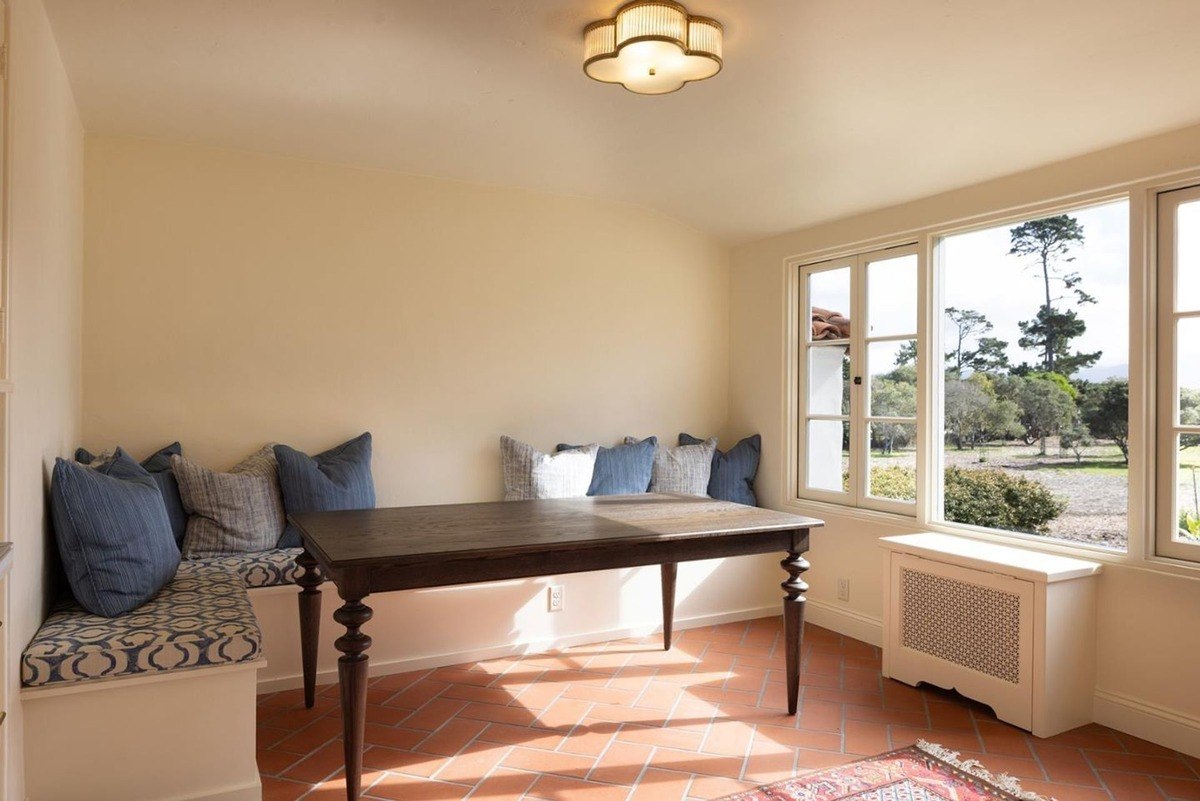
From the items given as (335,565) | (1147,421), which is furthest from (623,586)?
(1147,421)

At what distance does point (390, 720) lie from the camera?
10.6 ft

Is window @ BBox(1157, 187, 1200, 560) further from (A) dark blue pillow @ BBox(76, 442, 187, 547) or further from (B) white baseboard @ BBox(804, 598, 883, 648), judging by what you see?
(A) dark blue pillow @ BBox(76, 442, 187, 547)

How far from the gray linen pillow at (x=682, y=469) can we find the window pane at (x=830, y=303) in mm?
969

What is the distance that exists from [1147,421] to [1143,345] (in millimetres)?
298

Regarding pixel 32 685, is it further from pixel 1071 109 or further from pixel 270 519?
pixel 1071 109

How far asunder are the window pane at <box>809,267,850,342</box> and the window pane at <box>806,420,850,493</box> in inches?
20.6

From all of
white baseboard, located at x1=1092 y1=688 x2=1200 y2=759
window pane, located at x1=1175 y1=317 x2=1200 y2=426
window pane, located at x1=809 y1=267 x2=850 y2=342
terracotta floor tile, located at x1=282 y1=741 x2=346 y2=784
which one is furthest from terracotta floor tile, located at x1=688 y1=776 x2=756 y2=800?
window pane, located at x1=809 y1=267 x2=850 y2=342

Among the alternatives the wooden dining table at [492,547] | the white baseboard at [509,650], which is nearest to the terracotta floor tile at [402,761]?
the wooden dining table at [492,547]

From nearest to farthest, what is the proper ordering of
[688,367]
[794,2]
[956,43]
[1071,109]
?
[794,2], [956,43], [1071,109], [688,367]

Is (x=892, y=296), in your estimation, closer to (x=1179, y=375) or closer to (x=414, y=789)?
(x=1179, y=375)

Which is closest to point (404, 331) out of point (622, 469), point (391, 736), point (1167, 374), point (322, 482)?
point (322, 482)

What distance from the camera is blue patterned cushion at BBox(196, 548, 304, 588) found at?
11.2 feet

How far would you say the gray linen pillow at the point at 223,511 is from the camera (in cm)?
356

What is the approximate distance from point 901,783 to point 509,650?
1.97 m
